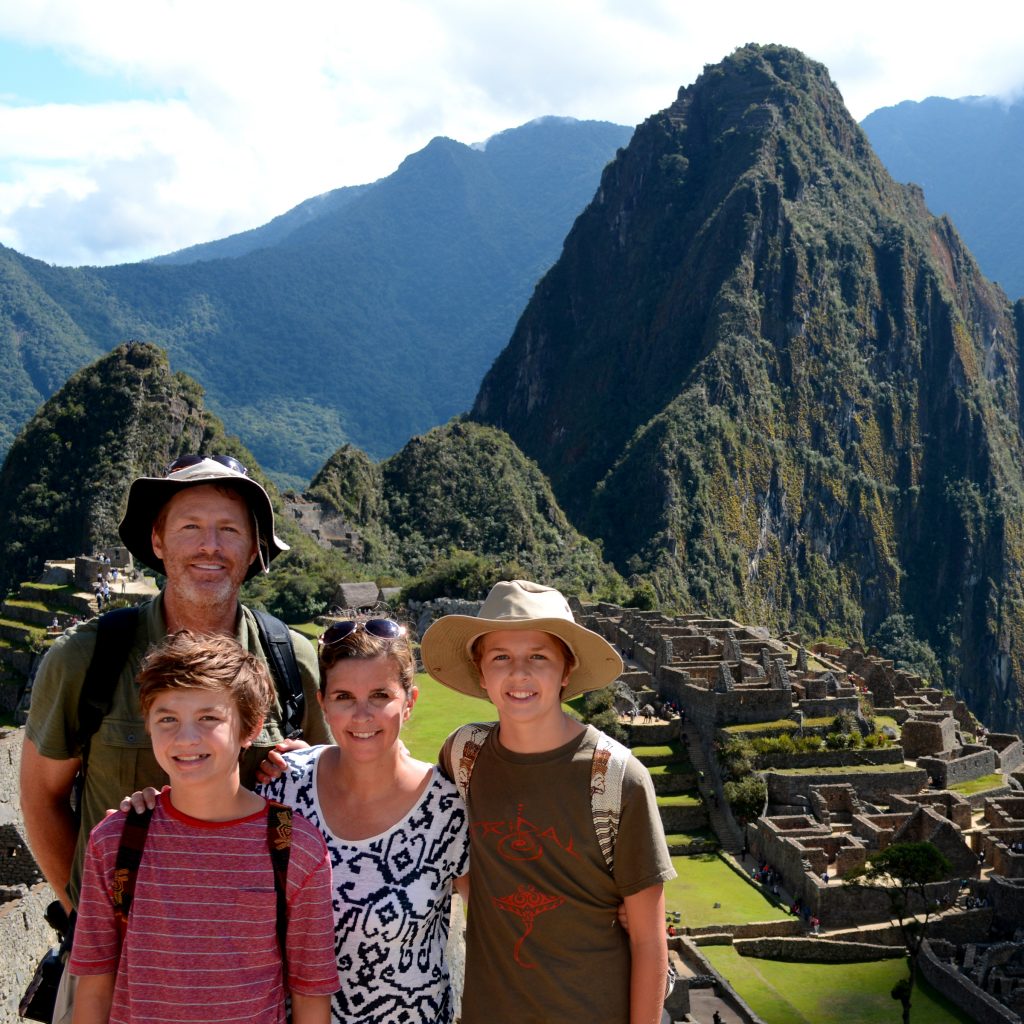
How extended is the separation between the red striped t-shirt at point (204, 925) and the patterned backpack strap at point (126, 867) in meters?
0.02

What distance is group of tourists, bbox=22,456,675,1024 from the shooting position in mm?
4012

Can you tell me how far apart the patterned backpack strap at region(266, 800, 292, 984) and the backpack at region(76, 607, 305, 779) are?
82 cm

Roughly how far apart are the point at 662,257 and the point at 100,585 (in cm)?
9792

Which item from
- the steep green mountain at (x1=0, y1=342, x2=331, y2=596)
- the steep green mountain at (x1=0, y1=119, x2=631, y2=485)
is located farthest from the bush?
the steep green mountain at (x1=0, y1=119, x2=631, y2=485)

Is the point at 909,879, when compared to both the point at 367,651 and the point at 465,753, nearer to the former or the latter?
the point at 465,753

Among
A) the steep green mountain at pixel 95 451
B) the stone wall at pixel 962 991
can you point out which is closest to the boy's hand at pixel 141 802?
the stone wall at pixel 962 991

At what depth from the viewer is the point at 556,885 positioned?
14.8 ft

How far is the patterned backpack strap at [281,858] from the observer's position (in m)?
4.02

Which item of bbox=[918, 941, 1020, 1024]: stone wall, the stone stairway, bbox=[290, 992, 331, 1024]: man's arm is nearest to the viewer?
bbox=[290, 992, 331, 1024]: man's arm

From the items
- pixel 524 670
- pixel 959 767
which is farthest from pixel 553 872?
pixel 959 767

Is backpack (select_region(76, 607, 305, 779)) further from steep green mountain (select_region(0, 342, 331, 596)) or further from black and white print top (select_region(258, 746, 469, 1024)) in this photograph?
steep green mountain (select_region(0, 342, 331, 596))

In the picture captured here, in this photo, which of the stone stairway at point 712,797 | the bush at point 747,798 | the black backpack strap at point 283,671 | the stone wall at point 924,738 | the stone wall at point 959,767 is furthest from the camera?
the stone wall at point 924,738

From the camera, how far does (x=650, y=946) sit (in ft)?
14.7

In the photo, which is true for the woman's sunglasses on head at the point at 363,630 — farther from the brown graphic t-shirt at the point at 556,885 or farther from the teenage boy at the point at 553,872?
the brown graphic t-shirt at the point at 556,885
